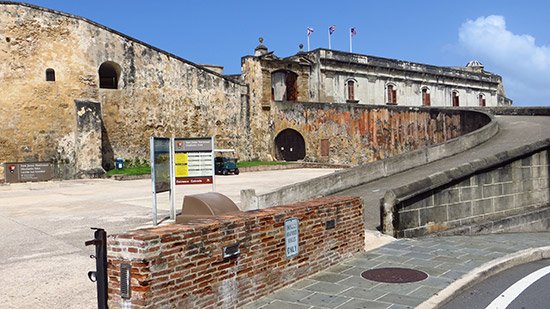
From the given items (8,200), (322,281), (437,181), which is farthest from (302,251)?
(8,200)

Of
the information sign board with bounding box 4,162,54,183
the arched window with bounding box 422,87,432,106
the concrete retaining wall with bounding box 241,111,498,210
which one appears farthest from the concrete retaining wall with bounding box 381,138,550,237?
the arched window with bounding box 422,87,432,106

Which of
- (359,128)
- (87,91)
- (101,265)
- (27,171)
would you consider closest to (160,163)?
(101,265)

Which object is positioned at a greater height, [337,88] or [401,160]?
[337,88]

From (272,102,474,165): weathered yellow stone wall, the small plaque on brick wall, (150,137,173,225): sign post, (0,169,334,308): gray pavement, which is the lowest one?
(0,169,334,308): gray pavement

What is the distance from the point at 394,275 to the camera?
6.98 m

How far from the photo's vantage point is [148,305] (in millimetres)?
4656

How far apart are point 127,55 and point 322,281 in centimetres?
2726

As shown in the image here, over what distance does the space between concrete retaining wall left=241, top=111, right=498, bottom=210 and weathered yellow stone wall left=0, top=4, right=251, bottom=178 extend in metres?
19.8

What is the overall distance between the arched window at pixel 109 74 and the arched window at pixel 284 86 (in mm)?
11955

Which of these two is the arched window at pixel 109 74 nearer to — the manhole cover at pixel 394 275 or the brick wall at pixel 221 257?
the brick wall at pixel 221 257

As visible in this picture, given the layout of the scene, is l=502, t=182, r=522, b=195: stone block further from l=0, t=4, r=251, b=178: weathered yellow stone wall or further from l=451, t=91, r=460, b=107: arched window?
l=451, t=91, r=460, b=107: arched window

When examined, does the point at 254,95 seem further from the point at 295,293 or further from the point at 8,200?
the point at 295,293

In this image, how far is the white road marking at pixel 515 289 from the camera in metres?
5.89

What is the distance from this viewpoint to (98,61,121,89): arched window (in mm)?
30802
